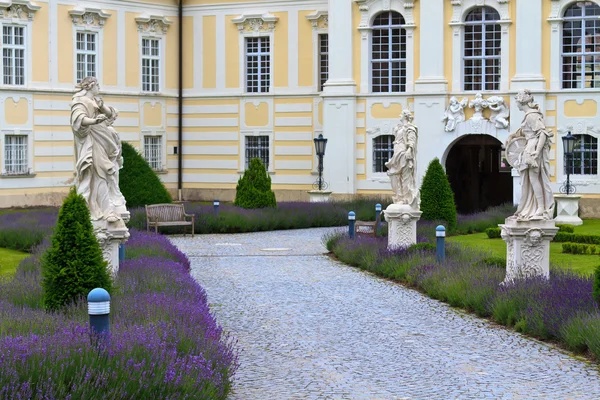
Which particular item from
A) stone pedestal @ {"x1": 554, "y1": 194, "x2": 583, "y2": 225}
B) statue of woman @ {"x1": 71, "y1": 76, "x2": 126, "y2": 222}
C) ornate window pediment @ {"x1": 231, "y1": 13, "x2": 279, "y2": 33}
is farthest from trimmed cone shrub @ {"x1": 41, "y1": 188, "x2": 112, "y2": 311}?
ornate window pediment @ {"x1": 231, "y1": 13, "x2": 279, "y2": 33}

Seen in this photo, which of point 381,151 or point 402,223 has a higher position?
point 381,151

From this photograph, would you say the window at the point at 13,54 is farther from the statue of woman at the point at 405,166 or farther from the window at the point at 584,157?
the statue of woman at the point at 405,166

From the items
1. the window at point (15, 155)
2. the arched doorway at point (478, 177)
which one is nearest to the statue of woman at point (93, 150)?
the window at point (15, 155)

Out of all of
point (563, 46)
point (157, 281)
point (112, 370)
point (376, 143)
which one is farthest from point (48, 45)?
point (112, 370)

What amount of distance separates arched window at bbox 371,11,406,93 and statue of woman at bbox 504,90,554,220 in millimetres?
19095

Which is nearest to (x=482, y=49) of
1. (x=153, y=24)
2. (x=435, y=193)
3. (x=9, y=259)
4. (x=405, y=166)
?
(x=435, y=193)

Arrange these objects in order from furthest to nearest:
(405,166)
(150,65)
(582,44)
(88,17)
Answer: (150,65) → (88,17) → (582,44) → (405,166)

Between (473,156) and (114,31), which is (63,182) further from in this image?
(473,156)

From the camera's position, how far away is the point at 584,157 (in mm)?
31156

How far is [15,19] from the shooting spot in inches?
1287

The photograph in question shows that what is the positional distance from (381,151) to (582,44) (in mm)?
6343

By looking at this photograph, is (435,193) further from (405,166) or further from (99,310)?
(99,310)

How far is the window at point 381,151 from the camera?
3350cm

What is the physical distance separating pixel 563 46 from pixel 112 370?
25.8 m
